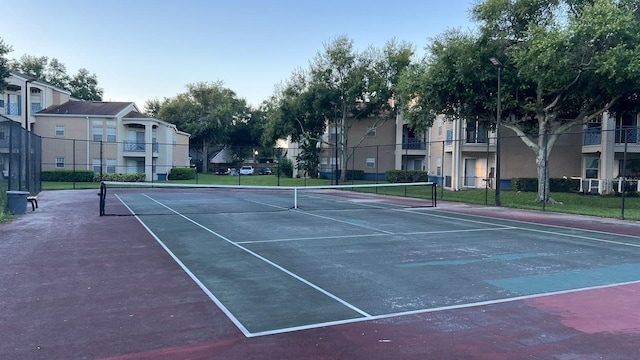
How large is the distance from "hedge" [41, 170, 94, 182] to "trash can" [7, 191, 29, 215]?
2622 centimetres

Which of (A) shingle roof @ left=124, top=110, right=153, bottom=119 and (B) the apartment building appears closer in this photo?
(B) the apartment building

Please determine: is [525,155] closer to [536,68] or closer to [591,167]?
[591,167]

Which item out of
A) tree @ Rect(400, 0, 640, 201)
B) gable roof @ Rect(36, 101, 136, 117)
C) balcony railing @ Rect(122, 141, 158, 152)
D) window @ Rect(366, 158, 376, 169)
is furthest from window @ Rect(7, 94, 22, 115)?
tree @ Rect(400, 0, 640, 201)

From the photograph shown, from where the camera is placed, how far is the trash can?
52.4ft

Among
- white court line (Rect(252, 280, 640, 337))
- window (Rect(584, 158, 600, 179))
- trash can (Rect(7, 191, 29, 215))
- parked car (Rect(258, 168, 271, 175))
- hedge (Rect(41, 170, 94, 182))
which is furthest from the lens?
parked car (Rect(258, 168, 271, 175))

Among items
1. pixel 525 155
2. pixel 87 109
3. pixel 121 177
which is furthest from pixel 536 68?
pixel 87 109

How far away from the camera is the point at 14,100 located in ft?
142

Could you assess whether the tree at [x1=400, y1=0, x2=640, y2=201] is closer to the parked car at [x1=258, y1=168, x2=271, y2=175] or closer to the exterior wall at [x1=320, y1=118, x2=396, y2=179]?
the exterior wall at [x1=320, y1=118, x2=396, y2=179]

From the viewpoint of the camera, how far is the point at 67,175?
135 ft

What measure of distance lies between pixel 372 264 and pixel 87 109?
148 feet

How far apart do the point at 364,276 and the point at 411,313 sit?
2.03 meters

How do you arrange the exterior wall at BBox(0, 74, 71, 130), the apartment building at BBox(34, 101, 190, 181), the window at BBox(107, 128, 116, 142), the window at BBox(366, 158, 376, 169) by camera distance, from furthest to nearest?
the window at BBox(366, 158, 376, 169), the window at BBox(107, 128, 116, 142), the apartment building at BBox(34, 101, 190, 181), the exterior wall at BBox(0, 74, 71, 130)

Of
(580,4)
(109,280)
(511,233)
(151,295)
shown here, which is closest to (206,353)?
(151,295)

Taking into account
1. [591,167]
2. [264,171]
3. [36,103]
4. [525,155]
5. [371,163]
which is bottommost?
[264,171]
